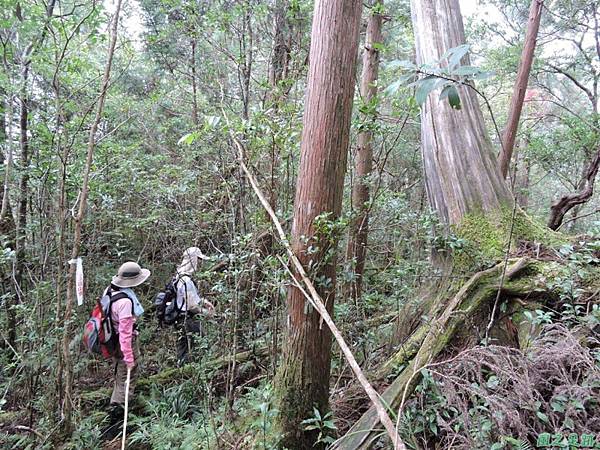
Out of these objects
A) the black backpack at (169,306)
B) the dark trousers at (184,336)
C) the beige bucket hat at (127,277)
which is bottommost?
the dark trousers at (184,336)

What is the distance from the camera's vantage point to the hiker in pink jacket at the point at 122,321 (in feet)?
15.0

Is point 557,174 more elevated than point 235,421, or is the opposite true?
point 557,174

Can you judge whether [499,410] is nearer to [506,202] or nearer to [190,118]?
[506,202]

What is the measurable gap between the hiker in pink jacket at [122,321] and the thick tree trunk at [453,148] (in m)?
3.72

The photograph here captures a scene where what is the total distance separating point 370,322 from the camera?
4.86m

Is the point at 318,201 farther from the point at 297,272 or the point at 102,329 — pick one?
the point at 102,329

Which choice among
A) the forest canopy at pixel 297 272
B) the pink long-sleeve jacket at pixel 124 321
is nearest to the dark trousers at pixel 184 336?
the forest canopy at pixel 297 272

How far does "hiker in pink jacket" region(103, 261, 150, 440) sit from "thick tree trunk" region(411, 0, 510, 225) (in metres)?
3.72

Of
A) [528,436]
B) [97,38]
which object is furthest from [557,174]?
[97,38]

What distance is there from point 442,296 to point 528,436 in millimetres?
1728

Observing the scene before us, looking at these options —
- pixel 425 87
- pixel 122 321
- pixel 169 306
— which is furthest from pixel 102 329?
pixel 425 87

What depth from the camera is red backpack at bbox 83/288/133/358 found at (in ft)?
15.1

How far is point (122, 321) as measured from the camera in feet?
15.1

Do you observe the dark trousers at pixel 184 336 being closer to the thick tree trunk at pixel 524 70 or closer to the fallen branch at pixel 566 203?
the fallen branch at pixel 566 203
